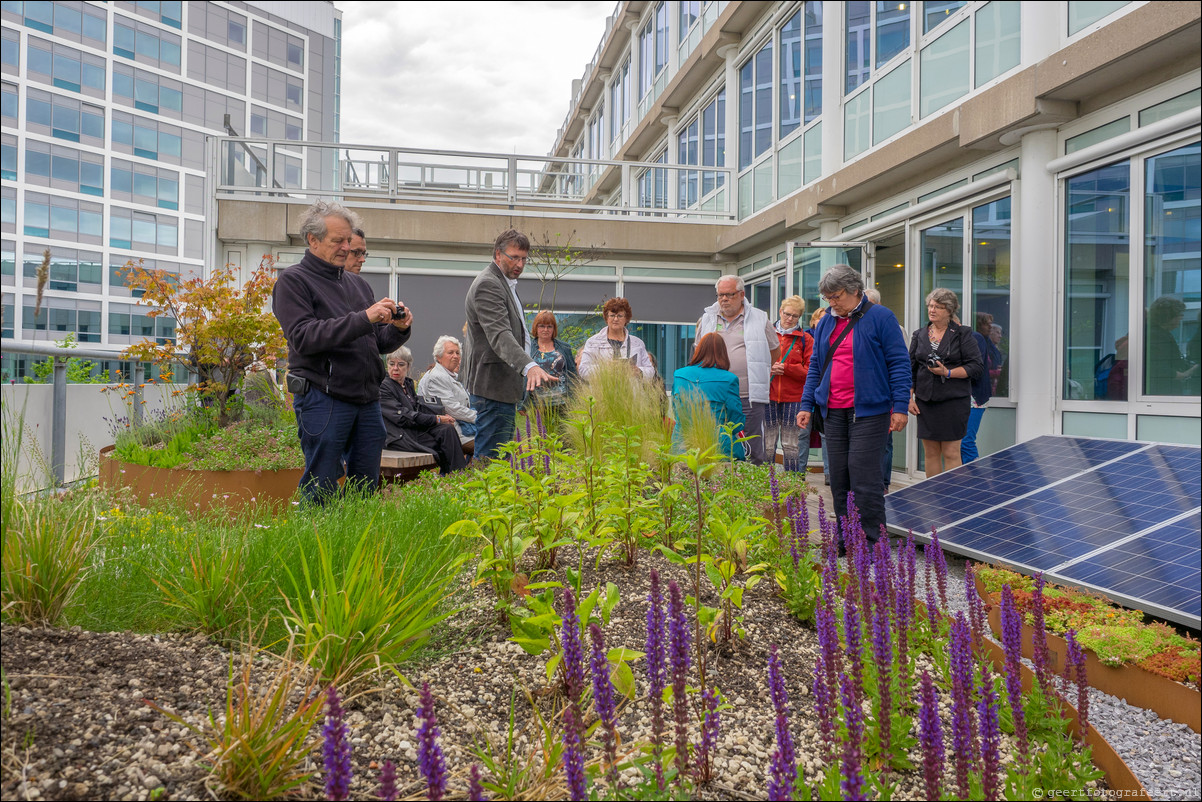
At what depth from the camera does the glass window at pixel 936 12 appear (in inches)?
265

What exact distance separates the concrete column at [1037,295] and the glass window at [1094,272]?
0.13m

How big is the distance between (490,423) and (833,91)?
7.37 metres

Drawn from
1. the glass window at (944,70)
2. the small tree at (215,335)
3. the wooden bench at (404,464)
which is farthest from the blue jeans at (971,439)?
the small tree at (215,335)

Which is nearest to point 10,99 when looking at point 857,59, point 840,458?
point 857,59

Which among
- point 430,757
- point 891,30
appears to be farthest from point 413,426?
point 891,30

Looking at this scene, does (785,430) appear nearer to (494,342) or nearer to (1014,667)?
(494,342)

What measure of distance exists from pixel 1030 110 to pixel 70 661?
21.4 ft

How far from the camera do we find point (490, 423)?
426 centimetres

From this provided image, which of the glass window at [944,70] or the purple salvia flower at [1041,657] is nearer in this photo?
the purple salvia flower at [1041,657]

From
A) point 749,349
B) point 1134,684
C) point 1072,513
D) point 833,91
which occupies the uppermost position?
point 833,91

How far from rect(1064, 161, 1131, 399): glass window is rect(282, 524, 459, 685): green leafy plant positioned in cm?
428

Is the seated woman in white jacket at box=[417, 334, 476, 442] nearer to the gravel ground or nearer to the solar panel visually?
the solar panel

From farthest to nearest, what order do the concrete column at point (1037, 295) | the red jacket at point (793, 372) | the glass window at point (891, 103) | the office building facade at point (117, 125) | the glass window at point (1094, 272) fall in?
the office building facade at point (117, 125) → the glass window at point (891, 103) → the red jacket at point (793, 372) → the concrete column at point (1037, 295) → the glass window at point (1094, 272)

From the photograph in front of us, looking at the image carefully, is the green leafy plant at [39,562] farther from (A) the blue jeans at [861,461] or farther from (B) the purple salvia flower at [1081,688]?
(A) the blue jeans at [861,461]
